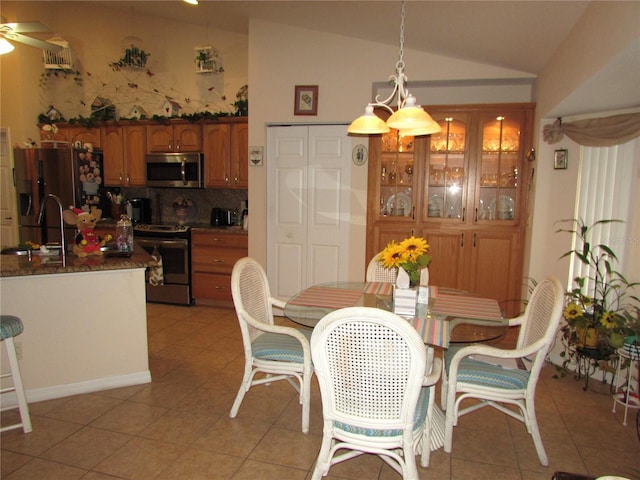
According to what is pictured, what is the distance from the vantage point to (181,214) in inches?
205

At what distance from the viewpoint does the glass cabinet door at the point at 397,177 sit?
13.4 ft

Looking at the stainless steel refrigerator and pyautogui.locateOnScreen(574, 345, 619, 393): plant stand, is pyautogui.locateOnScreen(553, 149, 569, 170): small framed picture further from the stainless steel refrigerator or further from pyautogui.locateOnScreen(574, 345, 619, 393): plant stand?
the stainless steel refrigerator

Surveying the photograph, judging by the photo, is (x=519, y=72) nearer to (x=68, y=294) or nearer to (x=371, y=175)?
(x=371, y=175)

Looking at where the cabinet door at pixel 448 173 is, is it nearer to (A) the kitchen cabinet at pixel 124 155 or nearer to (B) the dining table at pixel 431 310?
(B) the dining table at pixel 431 310

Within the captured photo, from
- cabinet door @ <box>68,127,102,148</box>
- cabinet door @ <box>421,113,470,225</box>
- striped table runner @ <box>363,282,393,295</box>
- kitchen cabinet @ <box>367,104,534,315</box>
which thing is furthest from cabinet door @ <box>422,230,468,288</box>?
cabinet door @ <box>68,127,102,148</box>

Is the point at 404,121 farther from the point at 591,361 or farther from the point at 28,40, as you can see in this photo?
the point at 28,40

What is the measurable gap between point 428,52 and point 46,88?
484 centimetres

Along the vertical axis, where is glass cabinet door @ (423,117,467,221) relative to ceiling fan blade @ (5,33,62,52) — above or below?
below

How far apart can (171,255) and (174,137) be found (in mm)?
1359

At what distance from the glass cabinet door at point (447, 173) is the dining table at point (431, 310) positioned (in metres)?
1.49

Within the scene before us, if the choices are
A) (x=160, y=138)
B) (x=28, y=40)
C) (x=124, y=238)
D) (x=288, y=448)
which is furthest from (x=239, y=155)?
(x=288, y=448)

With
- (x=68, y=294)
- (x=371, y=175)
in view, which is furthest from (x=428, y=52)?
(x=68, y=294)

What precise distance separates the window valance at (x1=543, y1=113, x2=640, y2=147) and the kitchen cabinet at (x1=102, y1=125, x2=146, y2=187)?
424cm

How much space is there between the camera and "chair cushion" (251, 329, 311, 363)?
7.69 ft
